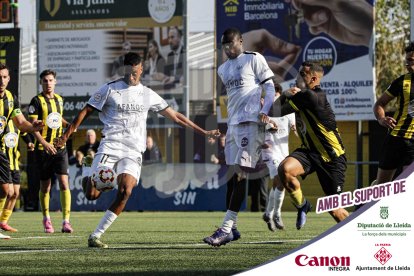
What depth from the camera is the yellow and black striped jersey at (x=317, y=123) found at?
10.4m

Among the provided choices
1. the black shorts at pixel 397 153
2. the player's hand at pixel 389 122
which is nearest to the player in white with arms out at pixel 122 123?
the player's hand at pixel 389 122

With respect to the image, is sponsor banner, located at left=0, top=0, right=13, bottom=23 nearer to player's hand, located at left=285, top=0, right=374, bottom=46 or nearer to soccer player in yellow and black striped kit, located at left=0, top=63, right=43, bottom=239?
player's hand, located at left=285, top=0, right=374, bottom=46

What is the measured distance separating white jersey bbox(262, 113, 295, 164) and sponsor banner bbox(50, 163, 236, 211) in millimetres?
9665

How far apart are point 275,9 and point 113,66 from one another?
5435 millimetres

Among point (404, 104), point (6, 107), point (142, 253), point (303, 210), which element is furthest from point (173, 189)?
point (142, 253)

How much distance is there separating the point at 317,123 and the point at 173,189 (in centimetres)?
1634

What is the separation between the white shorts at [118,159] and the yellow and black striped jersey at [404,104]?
2.85 meters

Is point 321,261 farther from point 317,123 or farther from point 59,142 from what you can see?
point 59,142

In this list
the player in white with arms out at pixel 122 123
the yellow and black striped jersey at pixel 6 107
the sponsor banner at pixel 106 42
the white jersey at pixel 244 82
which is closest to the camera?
the player in white with arms out at pixel 122 123

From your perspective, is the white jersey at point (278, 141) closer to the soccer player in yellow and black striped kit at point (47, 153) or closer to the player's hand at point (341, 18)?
the soccer player in yellow and black striped kit at point (47, 153)

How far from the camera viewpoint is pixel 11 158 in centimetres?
1470

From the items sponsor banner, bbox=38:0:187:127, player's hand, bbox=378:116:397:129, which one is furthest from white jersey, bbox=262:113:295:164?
sponsor banner, bbox=38:0:187:127

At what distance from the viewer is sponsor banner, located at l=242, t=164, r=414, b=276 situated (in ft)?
16.6

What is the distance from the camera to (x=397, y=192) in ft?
16.6
